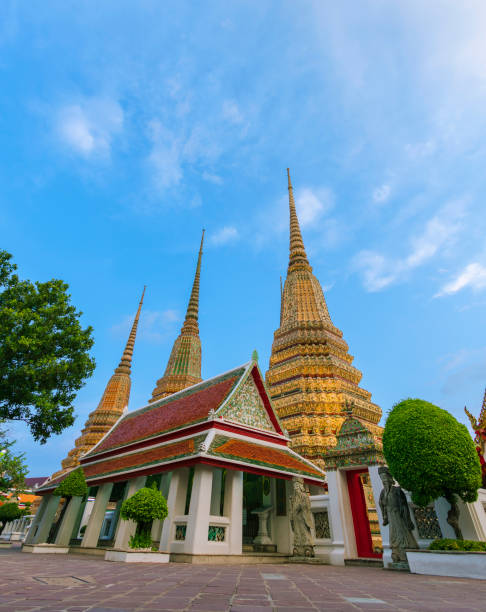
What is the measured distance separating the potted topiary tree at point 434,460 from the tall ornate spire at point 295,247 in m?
25.0

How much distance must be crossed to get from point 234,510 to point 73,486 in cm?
727

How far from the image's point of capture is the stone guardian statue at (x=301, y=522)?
10523 millimetres

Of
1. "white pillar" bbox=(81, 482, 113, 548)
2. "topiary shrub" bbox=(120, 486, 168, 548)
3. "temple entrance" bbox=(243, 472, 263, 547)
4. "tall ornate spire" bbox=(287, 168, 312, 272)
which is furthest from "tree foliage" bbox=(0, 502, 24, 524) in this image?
"tall ornate spire" bbox=(287, 168, 312, 272)

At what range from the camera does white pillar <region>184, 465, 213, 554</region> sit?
919cm

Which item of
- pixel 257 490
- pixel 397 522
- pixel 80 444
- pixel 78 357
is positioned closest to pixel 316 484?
pixel 257 490

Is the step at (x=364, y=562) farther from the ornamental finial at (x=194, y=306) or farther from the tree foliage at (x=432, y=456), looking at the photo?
the ornamental finial at (x=194, y=306)

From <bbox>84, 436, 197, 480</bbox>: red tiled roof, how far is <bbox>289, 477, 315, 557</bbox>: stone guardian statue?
3.60 m

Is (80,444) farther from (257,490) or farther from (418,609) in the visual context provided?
(418,609)

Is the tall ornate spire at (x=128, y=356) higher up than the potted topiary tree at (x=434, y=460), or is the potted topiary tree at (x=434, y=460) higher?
the tall ornate spire at (x=128, y=356)

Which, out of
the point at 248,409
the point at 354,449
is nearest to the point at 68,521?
the point at 248,409

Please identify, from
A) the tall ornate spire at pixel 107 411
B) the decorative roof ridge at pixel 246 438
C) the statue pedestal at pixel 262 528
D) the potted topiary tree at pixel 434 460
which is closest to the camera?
the potted topiary tree at pixel 434 460

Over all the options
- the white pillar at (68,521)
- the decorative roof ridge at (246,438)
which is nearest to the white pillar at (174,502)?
the decorative roof ridge at (246,438)

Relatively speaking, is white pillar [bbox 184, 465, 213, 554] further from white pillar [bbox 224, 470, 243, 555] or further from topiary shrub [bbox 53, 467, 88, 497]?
topiary shrub [bbox 53, 467, 88, 497]

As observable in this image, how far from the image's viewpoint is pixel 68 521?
14906 mm
